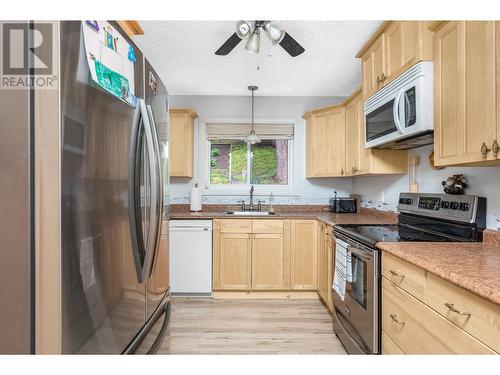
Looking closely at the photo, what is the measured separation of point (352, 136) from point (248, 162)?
4.61 ft

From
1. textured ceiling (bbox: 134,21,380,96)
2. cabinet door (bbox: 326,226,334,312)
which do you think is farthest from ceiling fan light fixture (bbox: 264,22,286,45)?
cabinet door (bbox: 326,226,334,312)

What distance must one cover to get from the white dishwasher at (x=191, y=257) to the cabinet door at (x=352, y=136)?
1.66 m

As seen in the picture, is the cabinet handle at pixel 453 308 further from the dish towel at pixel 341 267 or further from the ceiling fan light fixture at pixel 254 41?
the ceiling fan light fixture at pixel 254 41

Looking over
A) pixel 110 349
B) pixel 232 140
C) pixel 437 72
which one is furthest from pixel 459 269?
pixel 232 140

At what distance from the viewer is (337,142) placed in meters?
3.26

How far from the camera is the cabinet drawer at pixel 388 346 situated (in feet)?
4.47

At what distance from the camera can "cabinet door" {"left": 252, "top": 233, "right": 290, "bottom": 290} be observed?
304 centimetres

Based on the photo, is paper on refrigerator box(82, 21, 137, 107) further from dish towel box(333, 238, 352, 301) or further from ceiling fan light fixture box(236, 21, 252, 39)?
dish towel box(333, 238, 352, 301)

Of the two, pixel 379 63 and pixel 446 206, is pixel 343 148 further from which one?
pixel 446 206

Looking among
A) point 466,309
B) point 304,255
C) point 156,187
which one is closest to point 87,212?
point 156,187

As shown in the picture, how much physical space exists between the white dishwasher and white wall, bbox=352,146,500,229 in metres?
1.86

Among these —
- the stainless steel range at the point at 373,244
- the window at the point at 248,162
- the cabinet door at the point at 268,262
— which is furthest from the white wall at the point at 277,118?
the stainless steel range at the point at 373,244

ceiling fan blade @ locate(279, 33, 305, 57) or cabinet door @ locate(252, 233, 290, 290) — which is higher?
ceiling fan blade @ locate(279, 33, 305, 57)
